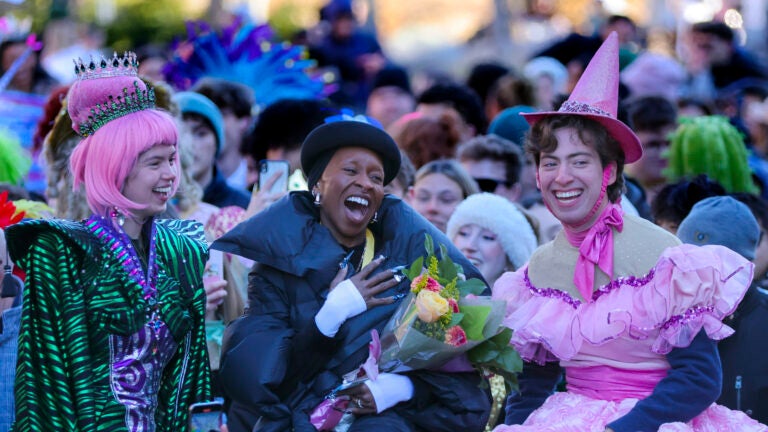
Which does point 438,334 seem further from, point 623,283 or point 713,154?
point 713,154

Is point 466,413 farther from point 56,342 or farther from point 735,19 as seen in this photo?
point 735,19

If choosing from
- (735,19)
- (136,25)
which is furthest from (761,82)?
(136,25)

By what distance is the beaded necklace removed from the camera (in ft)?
16.1

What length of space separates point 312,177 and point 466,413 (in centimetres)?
129

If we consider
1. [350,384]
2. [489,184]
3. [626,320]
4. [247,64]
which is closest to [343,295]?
[350,384]

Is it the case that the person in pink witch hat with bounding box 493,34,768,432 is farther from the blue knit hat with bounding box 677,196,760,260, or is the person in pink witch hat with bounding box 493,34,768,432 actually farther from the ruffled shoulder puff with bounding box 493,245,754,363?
the blue knit hat with bounding box 677,196,760,260

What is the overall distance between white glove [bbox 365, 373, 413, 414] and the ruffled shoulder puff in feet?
1.66

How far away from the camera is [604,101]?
5125 millimetres

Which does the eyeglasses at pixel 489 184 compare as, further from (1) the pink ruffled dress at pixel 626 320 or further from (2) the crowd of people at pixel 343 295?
→ (1) the pink ruffled dress at pixel 626 320

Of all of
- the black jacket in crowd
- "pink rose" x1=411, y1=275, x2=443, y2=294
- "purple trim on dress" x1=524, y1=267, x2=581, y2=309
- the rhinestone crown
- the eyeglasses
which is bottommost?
the black jacket in crowd

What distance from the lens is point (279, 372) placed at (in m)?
5.15

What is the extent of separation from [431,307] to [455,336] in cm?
17

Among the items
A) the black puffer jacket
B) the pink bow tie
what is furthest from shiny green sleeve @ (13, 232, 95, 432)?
the pink bow tie

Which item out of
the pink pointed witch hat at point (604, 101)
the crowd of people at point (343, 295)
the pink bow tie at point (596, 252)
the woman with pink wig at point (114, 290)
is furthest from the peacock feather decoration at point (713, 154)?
the woman with pink wig at point (114, 290)
